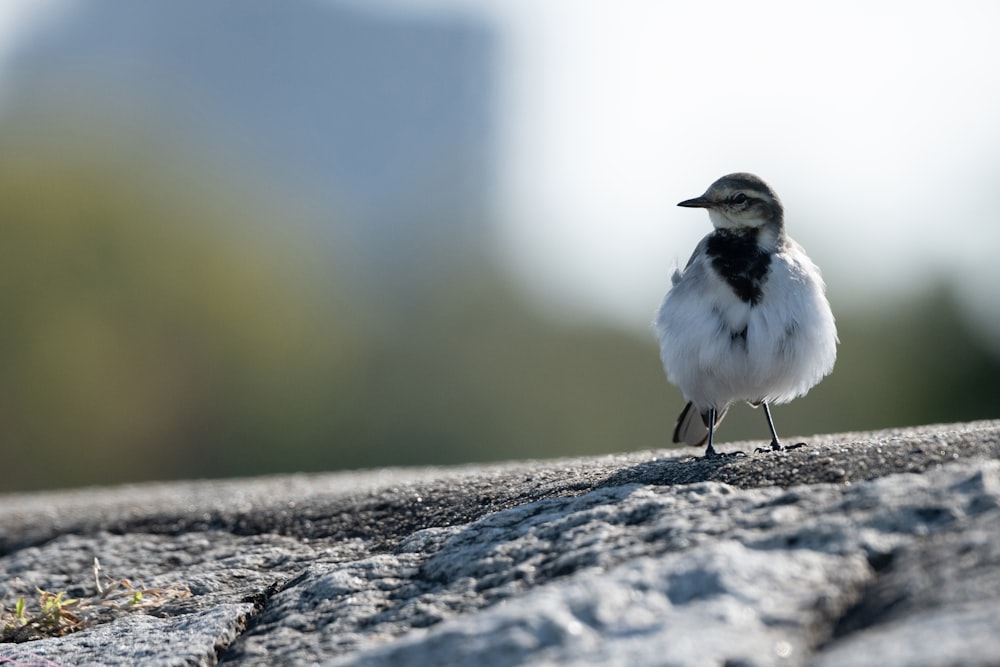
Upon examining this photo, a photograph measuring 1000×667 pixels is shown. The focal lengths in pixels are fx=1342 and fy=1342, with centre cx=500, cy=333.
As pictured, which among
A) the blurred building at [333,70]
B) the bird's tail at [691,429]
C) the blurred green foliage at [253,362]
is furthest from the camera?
the blurred building at [333,70]

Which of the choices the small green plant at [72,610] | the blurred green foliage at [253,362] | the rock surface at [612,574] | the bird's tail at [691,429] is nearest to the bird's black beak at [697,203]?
the bird's tail at [691,429]

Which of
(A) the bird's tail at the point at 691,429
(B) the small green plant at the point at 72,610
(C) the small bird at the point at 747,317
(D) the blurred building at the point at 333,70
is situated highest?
(D) the blurred building at the point at 333,70

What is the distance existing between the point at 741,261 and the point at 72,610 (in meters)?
3.41

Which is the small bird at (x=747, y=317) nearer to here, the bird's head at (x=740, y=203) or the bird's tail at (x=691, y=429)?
the bird's head at (x=740, y=203)

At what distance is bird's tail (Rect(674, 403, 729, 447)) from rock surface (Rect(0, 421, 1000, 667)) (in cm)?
175

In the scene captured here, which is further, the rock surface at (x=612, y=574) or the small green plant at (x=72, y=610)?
the small green plant at (x=72, y=610)

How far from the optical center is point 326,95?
16025 centimetres

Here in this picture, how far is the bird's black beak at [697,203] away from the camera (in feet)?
22.7

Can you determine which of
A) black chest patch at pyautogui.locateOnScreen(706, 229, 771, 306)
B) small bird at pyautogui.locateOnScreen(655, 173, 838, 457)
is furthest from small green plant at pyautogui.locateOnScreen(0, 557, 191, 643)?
black chest patch at pyautogui.locateOnScreen(706, 229, 771, 306)

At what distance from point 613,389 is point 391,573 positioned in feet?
92.2

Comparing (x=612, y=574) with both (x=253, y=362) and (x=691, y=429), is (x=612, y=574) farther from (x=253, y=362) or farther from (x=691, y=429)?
(x=253, y=362)

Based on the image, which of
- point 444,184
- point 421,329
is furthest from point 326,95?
point 421,329

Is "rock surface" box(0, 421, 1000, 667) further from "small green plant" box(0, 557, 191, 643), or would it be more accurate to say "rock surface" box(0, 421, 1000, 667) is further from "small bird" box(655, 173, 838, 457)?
"small bird" box(655, 173, 838, 457)

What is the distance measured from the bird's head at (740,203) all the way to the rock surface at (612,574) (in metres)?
1.71
